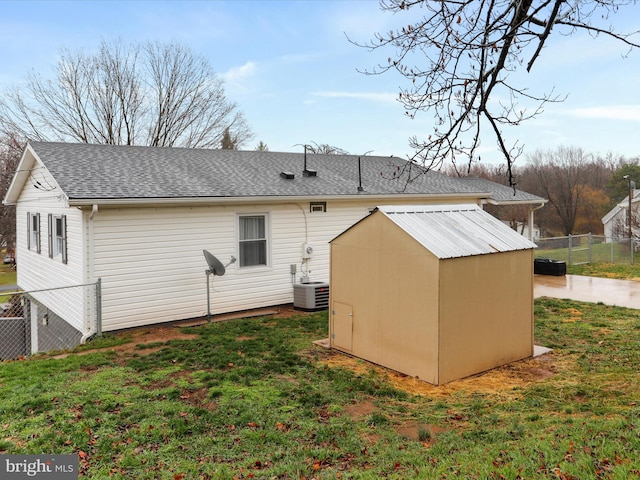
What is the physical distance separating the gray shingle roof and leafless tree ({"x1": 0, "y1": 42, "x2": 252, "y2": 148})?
652 inches

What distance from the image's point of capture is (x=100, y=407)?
17.9 ft

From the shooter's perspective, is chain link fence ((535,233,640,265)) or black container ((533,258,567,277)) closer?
black container ((533,258,567,277))

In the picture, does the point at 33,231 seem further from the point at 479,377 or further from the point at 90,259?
the point at 479,377

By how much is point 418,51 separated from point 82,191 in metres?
6.94

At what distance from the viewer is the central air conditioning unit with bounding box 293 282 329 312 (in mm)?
11203

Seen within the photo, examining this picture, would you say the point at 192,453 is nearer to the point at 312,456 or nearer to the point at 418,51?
the point at 312,456

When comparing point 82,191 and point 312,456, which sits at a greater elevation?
point 82,191

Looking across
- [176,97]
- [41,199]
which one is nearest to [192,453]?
[41,199]

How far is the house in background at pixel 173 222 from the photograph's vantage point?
9.49 meters

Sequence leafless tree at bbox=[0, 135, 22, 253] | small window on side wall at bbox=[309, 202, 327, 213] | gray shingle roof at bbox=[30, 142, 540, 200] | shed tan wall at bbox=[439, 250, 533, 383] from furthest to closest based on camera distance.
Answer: leafless tree at bbox=[0, 135, 22, 253] < small window on side wall at bbox=[309, 202, 327, 213] < gray shingle roof at bbox=[30, 142, 540, 200] < shed tan wall at bbox=[439, 250, 533, 383]

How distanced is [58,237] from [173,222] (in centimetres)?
290

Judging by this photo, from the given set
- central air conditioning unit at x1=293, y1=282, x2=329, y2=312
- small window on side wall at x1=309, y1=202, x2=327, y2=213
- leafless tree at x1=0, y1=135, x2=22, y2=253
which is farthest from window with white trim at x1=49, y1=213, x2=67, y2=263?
leafless tree at x1=0, y1=135, x2=22, y2=253

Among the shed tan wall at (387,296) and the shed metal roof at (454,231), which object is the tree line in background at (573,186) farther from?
the shed tan wall at (387,296)

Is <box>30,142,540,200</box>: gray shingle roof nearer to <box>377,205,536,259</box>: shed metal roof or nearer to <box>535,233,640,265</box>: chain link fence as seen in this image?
<box>377,205,536,259</box>: shed metal roof
